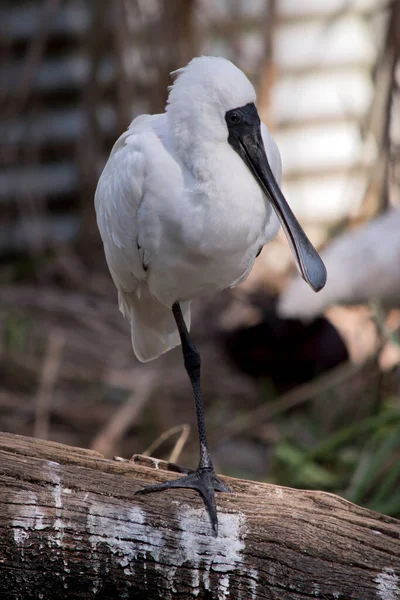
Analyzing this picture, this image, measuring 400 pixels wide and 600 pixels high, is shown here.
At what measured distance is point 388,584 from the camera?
2111 millimetres

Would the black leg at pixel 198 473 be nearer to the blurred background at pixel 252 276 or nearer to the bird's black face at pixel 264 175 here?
the blurred background at pixel 252 276

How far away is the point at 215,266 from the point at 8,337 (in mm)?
3551

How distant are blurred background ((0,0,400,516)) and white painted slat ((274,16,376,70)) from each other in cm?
2

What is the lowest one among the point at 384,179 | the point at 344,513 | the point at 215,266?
the point at 344,513

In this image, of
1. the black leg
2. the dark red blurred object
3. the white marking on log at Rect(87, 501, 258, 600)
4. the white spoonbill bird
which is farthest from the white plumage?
the dark red blurred object

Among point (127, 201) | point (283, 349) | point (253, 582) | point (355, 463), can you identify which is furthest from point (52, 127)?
point (253, 582)

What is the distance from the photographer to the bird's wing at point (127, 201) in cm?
237

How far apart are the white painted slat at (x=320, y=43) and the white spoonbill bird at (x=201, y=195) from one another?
18.0 ft

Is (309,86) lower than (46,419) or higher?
higher

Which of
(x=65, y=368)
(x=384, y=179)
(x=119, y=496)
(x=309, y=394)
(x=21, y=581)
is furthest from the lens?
(x=65, y=368)

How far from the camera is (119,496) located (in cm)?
220

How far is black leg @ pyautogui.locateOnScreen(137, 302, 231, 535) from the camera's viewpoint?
2.25 metres

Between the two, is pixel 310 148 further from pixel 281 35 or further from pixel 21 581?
pixel 21 581

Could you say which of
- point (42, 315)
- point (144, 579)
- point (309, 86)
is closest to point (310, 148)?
point (309, 86)
